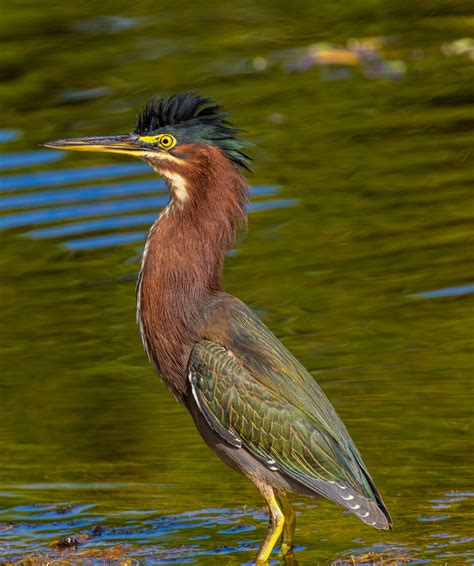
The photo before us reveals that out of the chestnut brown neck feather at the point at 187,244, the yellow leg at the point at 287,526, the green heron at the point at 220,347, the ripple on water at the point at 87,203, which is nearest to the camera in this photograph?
the green heron at the point at 220,347

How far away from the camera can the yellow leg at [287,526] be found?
7695 mm

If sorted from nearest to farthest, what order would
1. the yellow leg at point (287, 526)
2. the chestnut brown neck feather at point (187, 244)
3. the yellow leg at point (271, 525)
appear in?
the yellow leg at point (271, 525), the yellow leg at point (287, 526), the chestnut brown neck feather at point (187, 244)

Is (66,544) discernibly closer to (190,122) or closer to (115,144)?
(115,144)

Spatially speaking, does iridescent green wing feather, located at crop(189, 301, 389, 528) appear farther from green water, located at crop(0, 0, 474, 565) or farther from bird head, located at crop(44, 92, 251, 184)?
bird head, located at crop(44, 92, 251, 184)

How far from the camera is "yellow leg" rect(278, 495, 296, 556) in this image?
770 cm

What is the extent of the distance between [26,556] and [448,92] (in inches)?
401

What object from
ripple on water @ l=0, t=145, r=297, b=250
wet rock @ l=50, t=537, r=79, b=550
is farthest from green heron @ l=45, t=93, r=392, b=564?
ripple on water @ l=0, t=145, r=297, b=250

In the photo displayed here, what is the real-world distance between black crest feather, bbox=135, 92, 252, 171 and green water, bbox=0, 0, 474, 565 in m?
2.08

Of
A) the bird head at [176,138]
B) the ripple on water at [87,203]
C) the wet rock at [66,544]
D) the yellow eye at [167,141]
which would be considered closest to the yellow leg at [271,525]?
the wet rock at [66,544]

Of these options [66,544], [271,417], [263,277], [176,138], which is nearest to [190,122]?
[176,138]

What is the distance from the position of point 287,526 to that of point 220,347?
1014mm

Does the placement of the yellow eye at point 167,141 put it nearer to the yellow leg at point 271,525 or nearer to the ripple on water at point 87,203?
the yellow leg at point 271,525

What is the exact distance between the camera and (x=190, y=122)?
7945 millimetres

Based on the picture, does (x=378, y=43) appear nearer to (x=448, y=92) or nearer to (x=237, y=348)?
(x=448, y=92)
